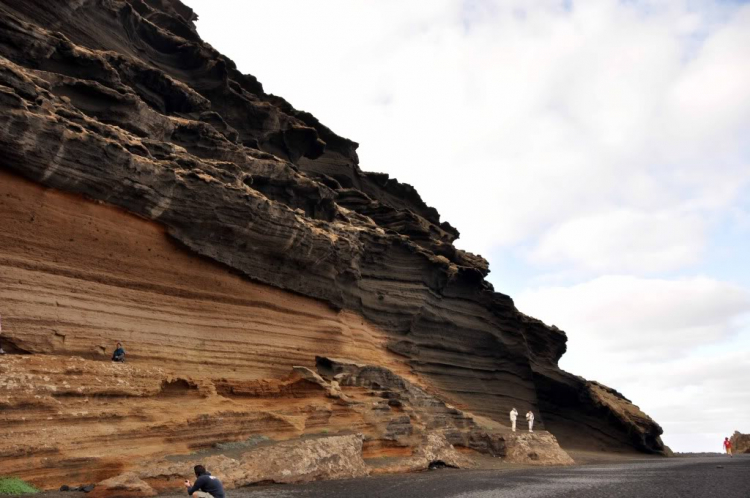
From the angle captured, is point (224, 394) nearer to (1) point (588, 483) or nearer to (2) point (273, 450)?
(2) point (273, 450)

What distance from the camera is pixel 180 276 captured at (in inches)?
972

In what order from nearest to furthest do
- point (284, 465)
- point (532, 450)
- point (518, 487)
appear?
point (284, 465) < point (518, 487) < point (532, 450)

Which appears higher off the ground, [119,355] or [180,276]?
[180,276]

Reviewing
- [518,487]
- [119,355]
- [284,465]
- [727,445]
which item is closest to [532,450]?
[518,487]

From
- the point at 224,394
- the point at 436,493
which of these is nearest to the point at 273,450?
the point at 224,394

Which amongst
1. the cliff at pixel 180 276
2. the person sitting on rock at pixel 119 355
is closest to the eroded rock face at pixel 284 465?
the cliff at pixel 180 276

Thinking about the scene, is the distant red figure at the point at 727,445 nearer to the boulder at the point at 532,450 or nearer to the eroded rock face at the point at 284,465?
the boulder at the point at 532,450

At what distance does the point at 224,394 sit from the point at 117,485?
777 cm

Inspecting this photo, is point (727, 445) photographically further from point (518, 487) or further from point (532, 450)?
point (518, 487)

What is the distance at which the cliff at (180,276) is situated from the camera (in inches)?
735

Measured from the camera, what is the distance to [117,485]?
1614 cm

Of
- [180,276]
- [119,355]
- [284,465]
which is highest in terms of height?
[180,276]

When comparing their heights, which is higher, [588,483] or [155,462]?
[588,483]

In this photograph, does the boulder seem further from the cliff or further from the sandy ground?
the sandy ground
